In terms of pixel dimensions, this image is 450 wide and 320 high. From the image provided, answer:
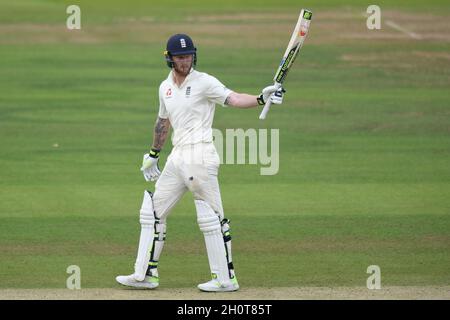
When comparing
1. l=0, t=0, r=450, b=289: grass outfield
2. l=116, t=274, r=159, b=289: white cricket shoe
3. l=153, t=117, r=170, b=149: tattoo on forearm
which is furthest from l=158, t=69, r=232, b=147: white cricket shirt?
l=0, t=0, r=450, b=289: grass outfield

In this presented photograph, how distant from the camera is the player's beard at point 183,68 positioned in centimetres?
909

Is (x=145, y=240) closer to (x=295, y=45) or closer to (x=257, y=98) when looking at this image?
(x=257, y=98)

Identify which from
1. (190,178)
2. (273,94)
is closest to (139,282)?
(190,178)

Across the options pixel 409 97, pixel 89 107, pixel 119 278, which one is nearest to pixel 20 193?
pixel 119 278

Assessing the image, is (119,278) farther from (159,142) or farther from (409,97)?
(409,97)

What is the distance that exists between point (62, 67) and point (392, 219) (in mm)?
14335

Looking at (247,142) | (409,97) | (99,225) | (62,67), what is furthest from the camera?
(62,67)

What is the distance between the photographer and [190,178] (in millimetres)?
9086

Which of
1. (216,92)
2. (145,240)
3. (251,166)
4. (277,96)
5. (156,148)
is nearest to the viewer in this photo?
(277,96)

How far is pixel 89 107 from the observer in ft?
67.3

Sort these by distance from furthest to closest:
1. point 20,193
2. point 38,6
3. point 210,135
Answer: point 38,6 < point 20,193 < point 210,135

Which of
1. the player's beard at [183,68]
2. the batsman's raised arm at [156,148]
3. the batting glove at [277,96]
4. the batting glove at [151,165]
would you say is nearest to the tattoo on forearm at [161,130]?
the batsman's raised arm at [156,148]

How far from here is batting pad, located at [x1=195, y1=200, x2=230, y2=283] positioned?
9.09m

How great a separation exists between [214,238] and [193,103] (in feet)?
3.60
